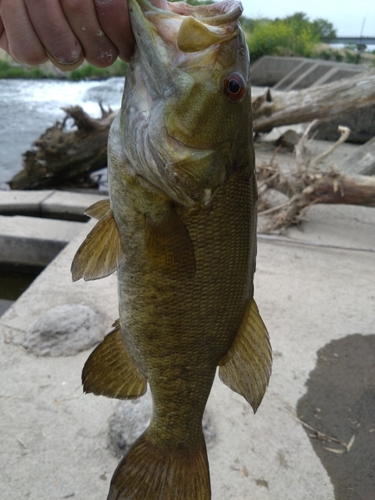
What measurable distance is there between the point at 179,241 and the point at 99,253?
0.25 metres

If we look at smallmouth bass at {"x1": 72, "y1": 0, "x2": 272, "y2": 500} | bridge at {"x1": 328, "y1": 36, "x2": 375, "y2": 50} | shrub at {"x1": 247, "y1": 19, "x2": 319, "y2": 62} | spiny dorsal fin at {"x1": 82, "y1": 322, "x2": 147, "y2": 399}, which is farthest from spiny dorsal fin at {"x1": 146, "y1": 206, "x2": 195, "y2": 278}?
bridge at {"x1": 328, "y1": 36, "x2": 375, "y2": 50}

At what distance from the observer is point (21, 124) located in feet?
46.4

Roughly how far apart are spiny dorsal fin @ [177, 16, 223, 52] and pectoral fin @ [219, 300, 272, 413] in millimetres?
775

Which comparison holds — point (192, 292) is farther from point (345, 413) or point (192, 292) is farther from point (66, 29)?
point (345, 413)

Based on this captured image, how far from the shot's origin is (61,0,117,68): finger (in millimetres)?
1073

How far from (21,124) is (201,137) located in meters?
14.3

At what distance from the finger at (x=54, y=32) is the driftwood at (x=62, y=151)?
625cm

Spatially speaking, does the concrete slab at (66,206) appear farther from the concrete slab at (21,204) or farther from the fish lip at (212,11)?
the fish lip at (212,11)

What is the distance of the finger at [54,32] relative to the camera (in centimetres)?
106

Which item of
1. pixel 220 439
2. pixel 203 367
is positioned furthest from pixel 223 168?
pixel 220 439

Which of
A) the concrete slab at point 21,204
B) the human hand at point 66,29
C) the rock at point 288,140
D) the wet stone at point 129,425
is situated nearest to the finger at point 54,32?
the human hand at point 66,29

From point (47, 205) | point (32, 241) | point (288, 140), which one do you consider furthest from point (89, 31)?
point (288, 140)

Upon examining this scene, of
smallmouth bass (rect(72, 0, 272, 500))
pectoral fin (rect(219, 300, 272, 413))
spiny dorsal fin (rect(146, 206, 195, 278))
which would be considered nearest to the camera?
smallmouth bass (rect(72, 0, 272, 500))

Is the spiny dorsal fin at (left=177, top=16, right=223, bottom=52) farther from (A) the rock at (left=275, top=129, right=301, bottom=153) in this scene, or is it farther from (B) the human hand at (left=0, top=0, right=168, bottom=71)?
(A) the rock at (left=275, top=129, right=301, bottom=153)
